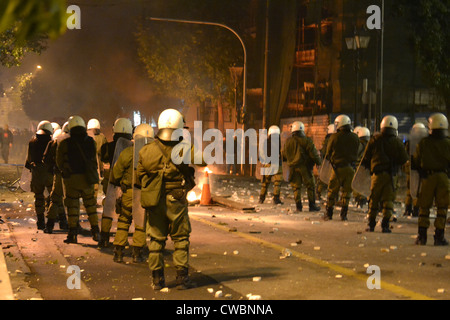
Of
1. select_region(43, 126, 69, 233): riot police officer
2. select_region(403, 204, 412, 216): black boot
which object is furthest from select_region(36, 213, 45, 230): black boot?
select_region(403, 204, 412, 216): black boot

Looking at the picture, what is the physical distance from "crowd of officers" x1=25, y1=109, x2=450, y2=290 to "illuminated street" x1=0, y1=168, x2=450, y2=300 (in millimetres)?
359

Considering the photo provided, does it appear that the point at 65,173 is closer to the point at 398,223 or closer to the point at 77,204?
the point at 77,204

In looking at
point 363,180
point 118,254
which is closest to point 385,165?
point 363,180

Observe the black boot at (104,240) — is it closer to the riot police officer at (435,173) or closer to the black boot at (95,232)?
the black boot at (95,232)

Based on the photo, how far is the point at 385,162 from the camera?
41.8 feet

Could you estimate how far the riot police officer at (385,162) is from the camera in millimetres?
12766

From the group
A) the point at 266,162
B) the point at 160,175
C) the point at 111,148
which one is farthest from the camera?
the point at 266,162

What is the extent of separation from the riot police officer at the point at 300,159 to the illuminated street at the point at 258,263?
5.77 feet

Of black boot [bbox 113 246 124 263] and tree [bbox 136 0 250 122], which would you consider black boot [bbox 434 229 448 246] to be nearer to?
black boot [bbox 113 246 124 263]

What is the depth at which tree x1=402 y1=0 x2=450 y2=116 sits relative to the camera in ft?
99.3

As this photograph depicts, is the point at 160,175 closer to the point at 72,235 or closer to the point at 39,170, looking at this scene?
the point at 72,235

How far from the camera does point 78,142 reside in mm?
11523

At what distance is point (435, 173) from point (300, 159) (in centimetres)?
543
